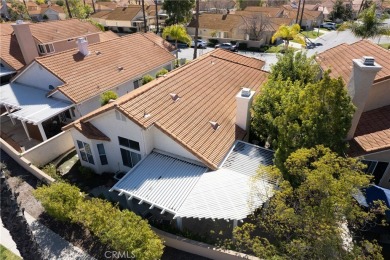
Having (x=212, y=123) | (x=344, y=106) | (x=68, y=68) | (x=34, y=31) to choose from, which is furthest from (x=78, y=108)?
(x=344, y=106)

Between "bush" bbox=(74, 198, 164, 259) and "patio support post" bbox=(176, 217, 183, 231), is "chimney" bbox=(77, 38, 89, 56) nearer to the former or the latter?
"bush" bbox=(74, 198, 164, 259)

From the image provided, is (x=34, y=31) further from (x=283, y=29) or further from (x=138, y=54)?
(x=283, y=29)

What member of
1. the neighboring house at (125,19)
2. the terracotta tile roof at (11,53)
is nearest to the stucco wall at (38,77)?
the terracotta tile roof at (11,53)

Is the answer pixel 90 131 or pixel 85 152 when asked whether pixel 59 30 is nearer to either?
pixel 85 152

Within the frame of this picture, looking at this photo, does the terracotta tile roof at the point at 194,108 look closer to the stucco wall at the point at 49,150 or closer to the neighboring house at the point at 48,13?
the stucco wall at the point at 49,150

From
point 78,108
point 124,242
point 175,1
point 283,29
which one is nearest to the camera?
point 124,242

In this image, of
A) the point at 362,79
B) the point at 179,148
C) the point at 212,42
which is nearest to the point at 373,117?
the point at 362,79
